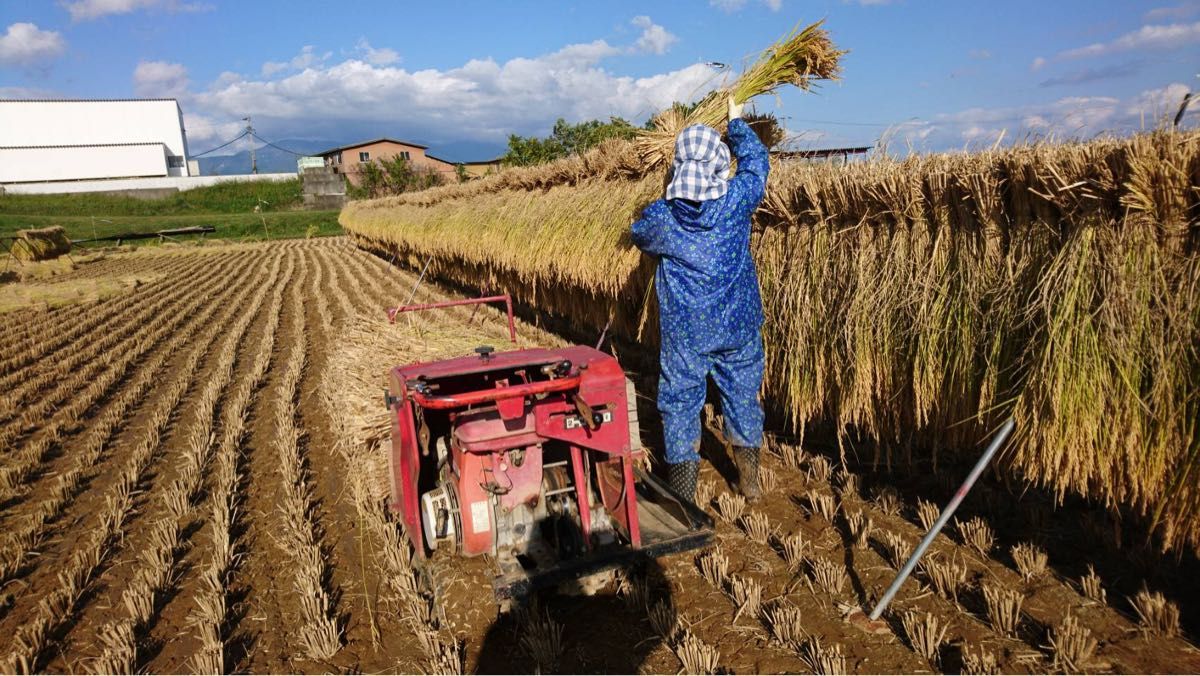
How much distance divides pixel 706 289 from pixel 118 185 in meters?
59.8

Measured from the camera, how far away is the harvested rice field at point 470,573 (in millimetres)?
2936

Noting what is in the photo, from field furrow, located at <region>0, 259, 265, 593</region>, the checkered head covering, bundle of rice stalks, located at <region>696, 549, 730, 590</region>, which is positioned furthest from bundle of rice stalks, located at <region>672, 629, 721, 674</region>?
field furrow, located at <region>0, 259, 265, 593</region>

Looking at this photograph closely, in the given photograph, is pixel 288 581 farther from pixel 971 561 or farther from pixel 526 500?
pixel 971 561

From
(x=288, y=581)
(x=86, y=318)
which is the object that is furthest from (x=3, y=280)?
(x=288, y=581)

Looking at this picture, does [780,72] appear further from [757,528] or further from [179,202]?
[179,202]

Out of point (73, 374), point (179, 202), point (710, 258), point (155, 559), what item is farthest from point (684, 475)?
point (179, 202)

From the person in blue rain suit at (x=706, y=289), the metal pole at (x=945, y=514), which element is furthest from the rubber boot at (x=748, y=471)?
the metal pole at (x=945, y=514)

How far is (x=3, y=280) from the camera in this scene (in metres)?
21.2

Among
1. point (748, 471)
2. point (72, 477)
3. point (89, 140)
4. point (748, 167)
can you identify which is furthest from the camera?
point (89, 140)

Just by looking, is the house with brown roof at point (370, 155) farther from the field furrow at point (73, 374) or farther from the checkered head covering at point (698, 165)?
the checkered head covering at point (698, 165)

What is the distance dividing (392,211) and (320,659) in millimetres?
19228

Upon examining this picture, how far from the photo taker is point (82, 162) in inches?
2217

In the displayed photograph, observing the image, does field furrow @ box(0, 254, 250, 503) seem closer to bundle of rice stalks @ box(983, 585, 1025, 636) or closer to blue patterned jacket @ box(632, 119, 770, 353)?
blue patterned jacket @ box(632, 119, 770, 353)

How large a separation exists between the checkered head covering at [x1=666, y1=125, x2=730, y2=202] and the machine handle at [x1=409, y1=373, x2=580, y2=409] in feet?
4.59
